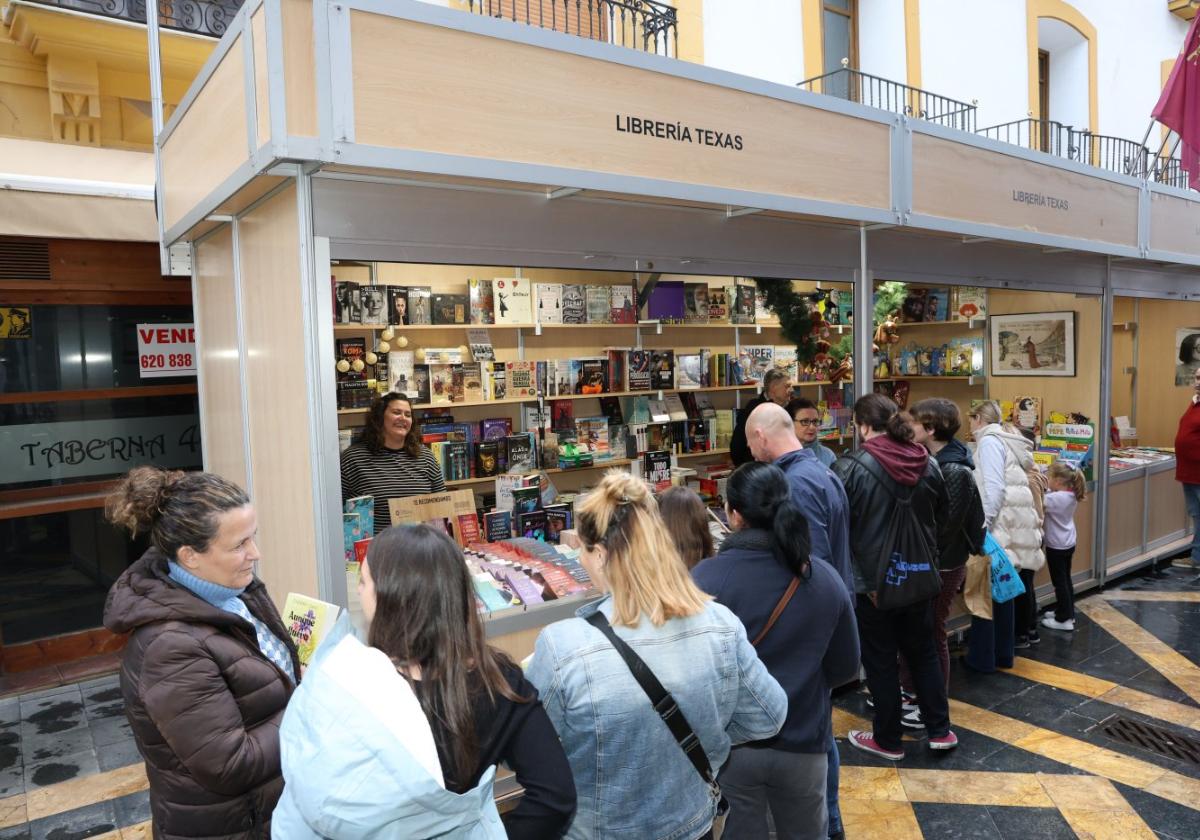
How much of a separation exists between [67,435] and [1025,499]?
6.43 m

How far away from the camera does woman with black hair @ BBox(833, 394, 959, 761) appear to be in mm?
3834

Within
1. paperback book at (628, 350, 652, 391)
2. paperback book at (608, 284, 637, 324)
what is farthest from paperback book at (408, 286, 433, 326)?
paperback book at (628, 350, 652, 391)

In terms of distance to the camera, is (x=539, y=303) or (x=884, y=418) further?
(x=539, y=303)

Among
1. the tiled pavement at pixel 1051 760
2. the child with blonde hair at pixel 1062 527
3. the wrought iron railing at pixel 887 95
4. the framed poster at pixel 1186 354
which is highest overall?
the wrought iron railing at pixel 887 95

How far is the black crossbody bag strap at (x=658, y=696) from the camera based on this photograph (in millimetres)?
1765

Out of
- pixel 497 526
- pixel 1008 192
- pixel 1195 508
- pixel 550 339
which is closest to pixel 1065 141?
pixel 1195 508

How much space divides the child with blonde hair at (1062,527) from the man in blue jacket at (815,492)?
10.5 feet

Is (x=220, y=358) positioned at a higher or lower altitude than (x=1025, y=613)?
higher

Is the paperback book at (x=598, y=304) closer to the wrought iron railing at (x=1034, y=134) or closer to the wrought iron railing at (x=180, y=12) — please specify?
the wrought iron railing at (x=180, y=12)

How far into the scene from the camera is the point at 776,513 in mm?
2312

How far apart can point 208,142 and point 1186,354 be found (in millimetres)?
9548

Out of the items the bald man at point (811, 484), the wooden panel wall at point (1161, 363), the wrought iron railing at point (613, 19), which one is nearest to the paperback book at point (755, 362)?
the wrought iron railing at point (613, 19)

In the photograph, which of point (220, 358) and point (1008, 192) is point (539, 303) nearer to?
point (220, 358)

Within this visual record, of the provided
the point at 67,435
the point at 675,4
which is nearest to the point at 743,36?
the point at 675,4
